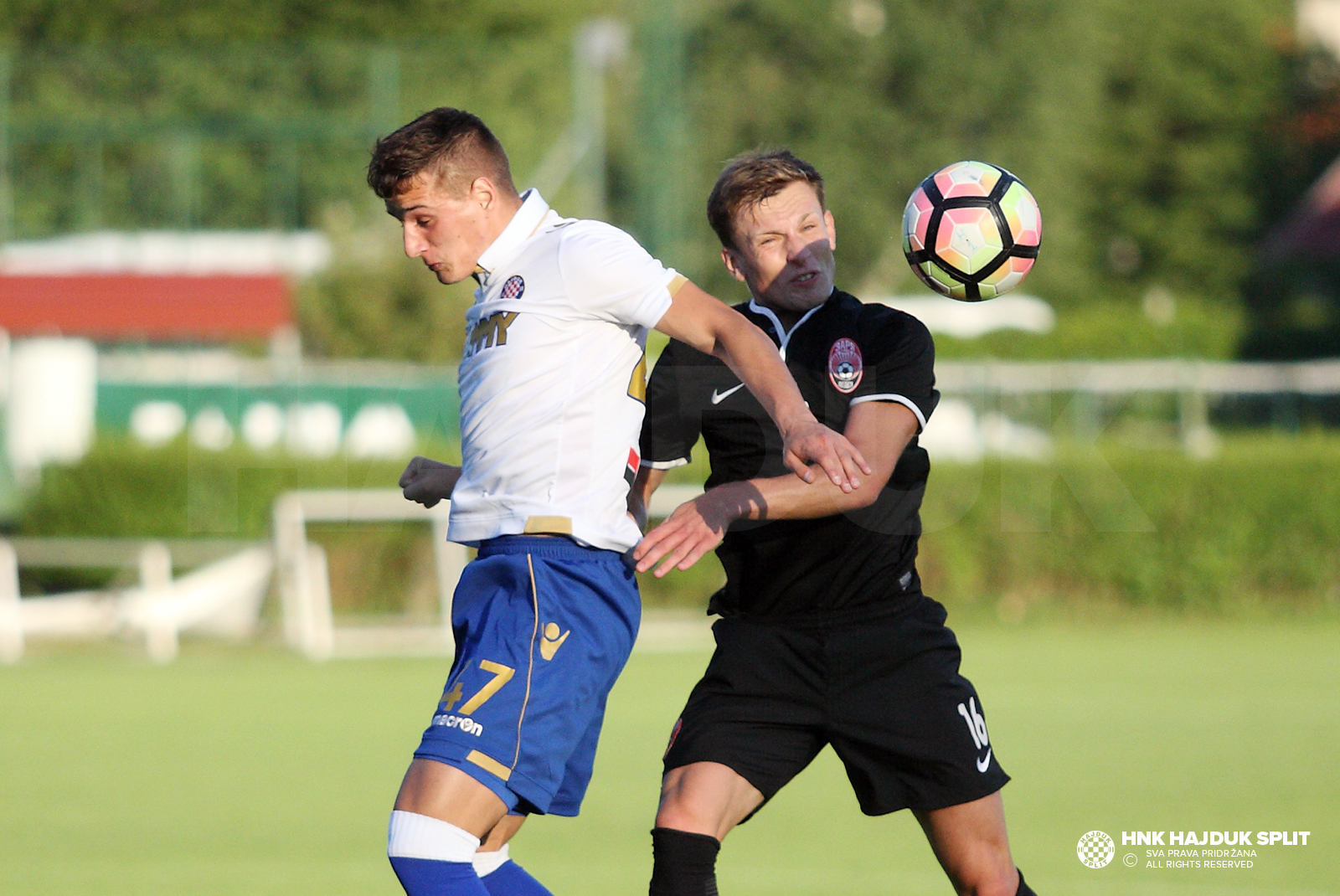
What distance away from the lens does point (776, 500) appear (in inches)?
180

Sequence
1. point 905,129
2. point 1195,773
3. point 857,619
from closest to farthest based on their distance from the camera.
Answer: point 857,619 < point 1195,773 < point 905,129

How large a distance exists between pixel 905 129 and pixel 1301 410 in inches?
1017

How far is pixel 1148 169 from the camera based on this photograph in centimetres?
5781

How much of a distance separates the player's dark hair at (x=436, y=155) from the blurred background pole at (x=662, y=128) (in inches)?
765

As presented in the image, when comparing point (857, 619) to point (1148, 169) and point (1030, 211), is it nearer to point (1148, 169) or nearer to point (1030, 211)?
point (1030, 211)

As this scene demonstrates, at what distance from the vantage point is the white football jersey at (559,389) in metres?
4.43

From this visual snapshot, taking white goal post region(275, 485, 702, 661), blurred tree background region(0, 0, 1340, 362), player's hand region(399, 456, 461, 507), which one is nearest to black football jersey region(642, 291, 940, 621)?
player's hand region(399, 456, 461, 507)

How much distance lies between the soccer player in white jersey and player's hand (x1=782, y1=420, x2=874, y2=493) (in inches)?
2.6

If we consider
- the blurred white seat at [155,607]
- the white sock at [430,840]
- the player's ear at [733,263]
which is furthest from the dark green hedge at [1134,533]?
the white sock at [430,840]

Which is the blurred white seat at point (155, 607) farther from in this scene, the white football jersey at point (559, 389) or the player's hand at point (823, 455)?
the player's hand at point (823, 455)

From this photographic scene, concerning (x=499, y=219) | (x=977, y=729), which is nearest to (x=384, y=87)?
(x=499, y=219)

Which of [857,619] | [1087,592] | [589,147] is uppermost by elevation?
[589,147]

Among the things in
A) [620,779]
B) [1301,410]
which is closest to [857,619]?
[620,779]

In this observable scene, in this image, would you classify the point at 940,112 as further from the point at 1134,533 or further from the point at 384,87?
the point at 1134,533
